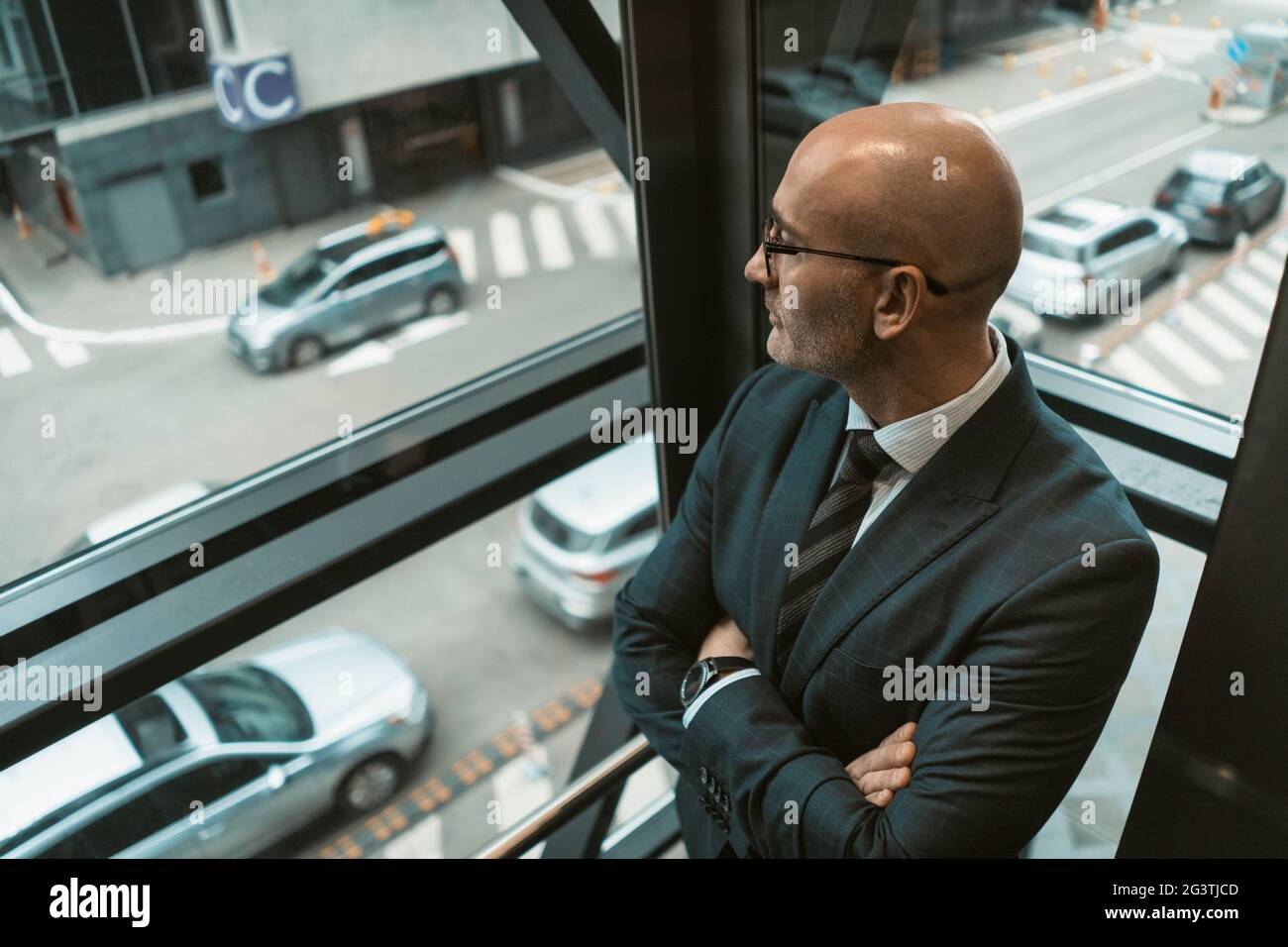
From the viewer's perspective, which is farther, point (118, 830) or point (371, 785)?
point (371, 785)

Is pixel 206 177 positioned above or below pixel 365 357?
above

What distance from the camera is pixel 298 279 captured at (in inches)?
90.6

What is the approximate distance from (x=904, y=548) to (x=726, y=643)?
42 cm

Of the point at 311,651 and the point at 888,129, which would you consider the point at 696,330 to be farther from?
the point at 311,651

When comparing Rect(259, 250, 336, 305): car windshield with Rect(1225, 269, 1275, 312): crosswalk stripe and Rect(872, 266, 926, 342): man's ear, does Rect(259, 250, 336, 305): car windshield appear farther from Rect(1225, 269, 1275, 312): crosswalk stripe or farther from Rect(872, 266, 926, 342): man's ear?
Rect(1225, 269, 1275, 312): crosswalk stripe

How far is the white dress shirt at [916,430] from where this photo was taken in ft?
5.08

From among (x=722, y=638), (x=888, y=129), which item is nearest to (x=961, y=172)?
(x=888, y=129)

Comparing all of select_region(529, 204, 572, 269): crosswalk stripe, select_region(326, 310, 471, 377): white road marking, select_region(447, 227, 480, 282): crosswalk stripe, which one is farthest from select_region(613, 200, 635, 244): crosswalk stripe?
select_region(326, 310, 471, 377): white road marking

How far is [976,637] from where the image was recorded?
148cm

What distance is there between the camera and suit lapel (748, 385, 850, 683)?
173cm

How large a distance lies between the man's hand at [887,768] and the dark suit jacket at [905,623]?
0.02m

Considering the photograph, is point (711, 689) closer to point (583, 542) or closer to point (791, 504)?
point (791, 504)

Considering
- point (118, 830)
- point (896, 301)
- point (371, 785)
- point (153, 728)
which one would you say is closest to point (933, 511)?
point (896, 301)
